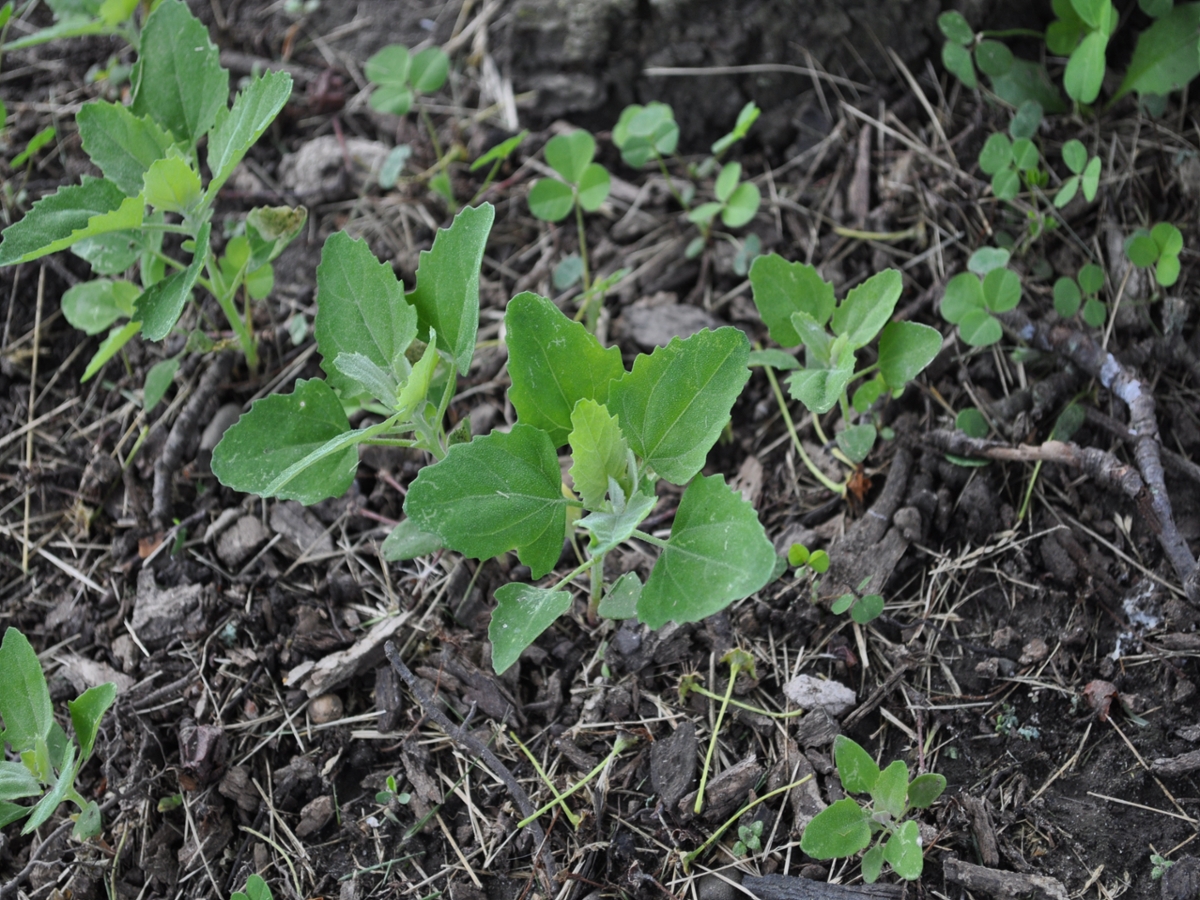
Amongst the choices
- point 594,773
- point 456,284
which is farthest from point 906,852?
point 456,284

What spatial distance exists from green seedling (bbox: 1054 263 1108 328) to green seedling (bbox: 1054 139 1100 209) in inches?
6.7

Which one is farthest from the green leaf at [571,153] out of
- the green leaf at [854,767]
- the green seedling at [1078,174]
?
the green leaf at [854,767]

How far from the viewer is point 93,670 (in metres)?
2.09

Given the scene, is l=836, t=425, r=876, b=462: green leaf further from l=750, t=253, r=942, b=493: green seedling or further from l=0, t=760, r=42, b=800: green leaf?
l=0, t=760, r=42, b=800: green leaf

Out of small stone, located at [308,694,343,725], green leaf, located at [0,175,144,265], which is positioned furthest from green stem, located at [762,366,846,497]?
green leaf, located at [0,175,144,265]

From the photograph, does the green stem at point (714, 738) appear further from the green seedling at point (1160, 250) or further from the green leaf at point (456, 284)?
the green seedling at point (1160, 250)

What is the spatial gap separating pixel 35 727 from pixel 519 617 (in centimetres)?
101

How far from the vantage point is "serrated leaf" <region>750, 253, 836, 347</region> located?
2062mm

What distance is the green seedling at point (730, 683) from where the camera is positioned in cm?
180

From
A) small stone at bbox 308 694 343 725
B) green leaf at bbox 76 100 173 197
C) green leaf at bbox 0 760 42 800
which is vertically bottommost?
small stone at bbox 308 694 343 725

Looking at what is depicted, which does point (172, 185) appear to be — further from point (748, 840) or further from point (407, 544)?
point (748, 840)

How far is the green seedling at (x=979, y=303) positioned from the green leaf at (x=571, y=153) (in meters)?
0.99

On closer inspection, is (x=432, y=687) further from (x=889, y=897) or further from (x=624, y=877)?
(x=889, y=897)

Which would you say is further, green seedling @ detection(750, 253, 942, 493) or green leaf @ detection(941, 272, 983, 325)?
green leaf @ detection(941, 272, 983, 325)
